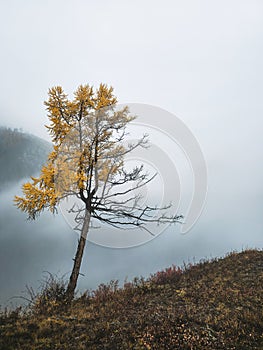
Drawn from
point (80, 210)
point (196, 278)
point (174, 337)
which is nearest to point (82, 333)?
point (174, 337)

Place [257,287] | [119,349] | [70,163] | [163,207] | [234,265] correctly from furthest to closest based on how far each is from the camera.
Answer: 1. [234,265]
2. [163,207]
3. [70,163]
4. [257,287]
5. [119,349]

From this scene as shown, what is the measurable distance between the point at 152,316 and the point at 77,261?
16.4 ft

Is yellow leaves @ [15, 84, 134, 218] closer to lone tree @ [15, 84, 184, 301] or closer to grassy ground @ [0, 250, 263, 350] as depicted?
lone tree @ [15, 84, 184, 301]

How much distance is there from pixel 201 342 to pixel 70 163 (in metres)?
7.68

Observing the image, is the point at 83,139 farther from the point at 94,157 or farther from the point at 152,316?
the point at 152,316

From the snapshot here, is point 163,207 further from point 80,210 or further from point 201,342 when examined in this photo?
point 201,342

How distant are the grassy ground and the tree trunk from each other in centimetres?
42

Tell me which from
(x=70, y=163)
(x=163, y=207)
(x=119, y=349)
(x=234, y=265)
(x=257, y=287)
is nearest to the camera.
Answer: (x=119, y=349)

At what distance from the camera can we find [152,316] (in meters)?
6.36

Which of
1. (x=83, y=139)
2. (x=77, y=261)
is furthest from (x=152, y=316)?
(x=83, y=139)

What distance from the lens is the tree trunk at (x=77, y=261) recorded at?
986 cm

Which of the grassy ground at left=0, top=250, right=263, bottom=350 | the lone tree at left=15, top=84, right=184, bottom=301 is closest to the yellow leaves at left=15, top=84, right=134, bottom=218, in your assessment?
the lone tree at left=15, top=84, right=184, bottom=301

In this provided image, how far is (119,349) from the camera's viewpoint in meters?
4.74

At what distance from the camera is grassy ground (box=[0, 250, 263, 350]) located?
16.3 ft
